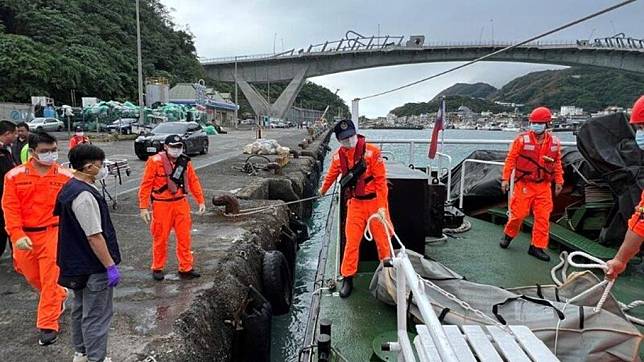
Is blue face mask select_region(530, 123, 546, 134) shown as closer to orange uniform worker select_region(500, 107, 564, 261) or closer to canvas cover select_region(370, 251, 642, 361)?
orange uniform worker select_region(500, 107, 564, 261)

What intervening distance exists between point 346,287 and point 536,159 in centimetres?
261

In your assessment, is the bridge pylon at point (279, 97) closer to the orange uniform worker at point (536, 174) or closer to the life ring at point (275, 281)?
the life ring at point (275, 281)

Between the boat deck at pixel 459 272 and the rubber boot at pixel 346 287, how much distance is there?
49mm

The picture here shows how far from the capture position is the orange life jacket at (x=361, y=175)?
162 inches

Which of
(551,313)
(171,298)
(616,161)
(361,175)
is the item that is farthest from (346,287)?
(616,161)

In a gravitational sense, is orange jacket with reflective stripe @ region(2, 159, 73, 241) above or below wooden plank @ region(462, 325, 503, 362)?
above

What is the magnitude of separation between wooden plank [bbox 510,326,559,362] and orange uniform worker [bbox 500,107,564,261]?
3.13m

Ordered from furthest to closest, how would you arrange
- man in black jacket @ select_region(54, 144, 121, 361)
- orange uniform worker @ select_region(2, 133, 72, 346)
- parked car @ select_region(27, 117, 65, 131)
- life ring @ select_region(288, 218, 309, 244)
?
parked car @ select_region(27, 117, 65, 131)
life ring @ select_region(288, 218, 309, 244)
orange uniform worker @ select_region(2, 133, 72, 346)
man in black jacket @ select_region(54, 144, 121, 361)

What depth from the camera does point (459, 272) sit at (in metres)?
4.46

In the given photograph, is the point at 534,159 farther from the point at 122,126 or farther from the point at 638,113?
the point at 122,126

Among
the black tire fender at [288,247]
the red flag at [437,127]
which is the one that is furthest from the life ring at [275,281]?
the red flag at [437,127]

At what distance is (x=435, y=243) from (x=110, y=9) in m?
55.1

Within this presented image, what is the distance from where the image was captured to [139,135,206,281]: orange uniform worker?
14.6ft

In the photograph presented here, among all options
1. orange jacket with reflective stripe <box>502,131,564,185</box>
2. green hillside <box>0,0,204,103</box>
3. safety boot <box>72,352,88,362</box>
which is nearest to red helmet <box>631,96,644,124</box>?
orange jacket with reflective stripe <box>502,131,564,185</box>
